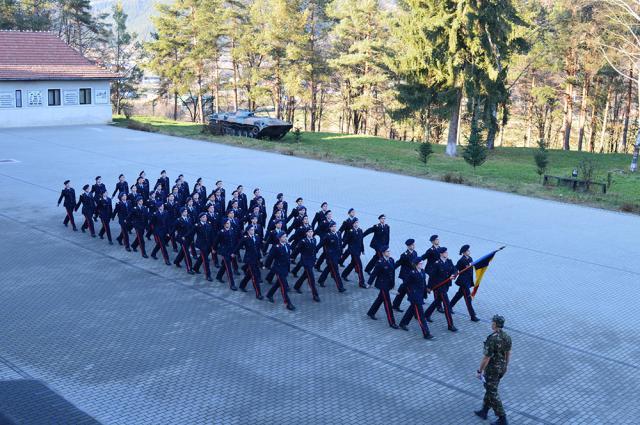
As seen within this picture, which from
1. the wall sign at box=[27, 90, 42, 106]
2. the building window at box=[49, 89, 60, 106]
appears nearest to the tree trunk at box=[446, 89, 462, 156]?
the building window at box=[49, 89, 60, 106]

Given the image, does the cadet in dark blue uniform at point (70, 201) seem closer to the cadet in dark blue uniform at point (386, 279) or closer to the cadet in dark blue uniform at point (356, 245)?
the cadet in dark blue uniform at point (356, 245)

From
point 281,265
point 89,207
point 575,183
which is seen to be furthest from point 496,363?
point 575,183

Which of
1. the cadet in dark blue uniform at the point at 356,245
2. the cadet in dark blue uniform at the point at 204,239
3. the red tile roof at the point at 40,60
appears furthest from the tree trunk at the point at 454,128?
the cadet in dark blue uniform at the point at 204,239

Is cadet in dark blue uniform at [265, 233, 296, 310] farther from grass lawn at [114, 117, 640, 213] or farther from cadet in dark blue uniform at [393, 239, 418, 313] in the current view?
grass lawn at [114, 117, 640, 213]

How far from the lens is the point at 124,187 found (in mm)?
16312

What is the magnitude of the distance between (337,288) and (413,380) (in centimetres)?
376

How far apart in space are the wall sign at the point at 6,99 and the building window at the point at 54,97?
1985 mm

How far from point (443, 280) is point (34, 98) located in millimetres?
29354

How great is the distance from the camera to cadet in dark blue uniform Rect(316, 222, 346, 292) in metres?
12.2

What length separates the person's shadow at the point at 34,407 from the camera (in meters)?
7.43

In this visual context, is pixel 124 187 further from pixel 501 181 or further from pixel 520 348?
pixel 501 181

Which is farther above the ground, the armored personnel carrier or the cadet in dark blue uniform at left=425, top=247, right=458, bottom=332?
the armored personnel carrier

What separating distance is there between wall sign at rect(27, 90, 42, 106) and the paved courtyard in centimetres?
1903

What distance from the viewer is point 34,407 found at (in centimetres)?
769
